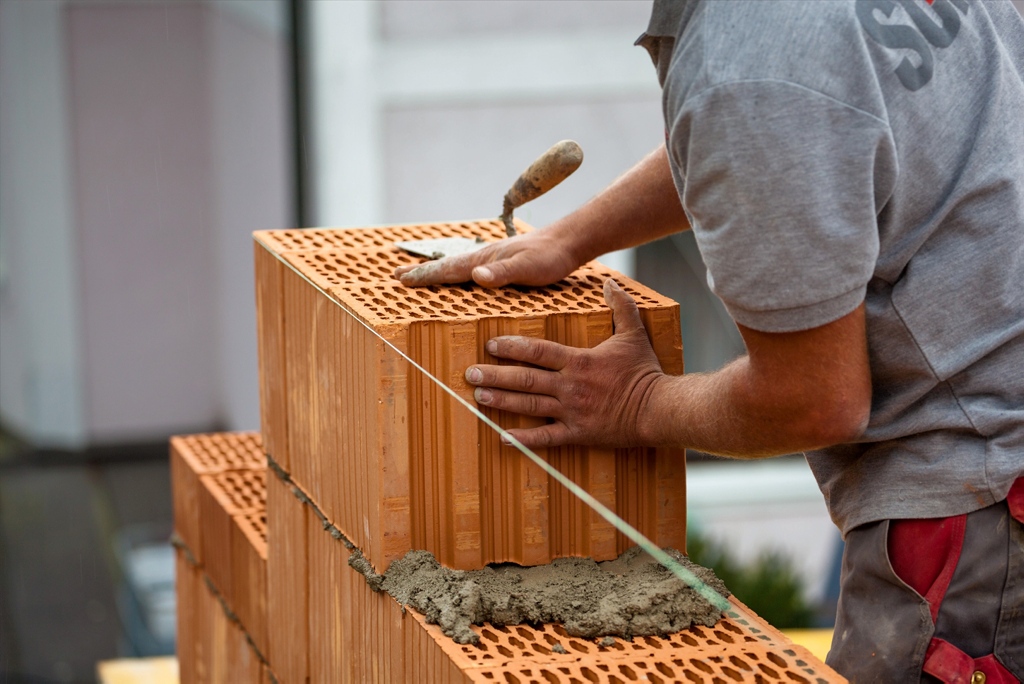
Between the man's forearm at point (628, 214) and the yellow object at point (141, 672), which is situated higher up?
the man's forearm at point (628, 214)

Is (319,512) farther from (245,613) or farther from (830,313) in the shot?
(830,313)

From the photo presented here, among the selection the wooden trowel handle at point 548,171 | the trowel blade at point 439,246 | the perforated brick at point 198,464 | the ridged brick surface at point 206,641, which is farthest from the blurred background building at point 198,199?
the wooden trowel handle at point 548,171

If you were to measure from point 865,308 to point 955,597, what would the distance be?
1.12 feet

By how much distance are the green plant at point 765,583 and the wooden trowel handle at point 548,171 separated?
10.4 feet

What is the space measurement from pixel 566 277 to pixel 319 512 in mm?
493

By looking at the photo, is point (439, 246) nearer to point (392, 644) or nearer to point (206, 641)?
point (392, 644)

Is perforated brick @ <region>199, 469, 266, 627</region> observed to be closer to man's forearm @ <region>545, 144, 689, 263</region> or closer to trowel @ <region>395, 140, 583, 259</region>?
trowel @ <region>395, 140, 583, 259</region>

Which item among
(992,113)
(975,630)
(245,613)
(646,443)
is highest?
(992,113)

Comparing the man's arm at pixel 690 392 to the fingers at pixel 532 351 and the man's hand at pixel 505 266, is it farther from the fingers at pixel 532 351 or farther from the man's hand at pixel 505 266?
the man's hand at pixel 505 266

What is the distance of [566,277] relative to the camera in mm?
1550

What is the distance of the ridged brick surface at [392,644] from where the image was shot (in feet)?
3.69

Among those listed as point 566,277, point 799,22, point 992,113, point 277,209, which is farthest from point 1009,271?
point 277,209

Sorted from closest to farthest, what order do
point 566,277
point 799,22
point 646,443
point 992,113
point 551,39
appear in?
point 799,22, point 992,113, point 646,443, point 566,277, point 551,39

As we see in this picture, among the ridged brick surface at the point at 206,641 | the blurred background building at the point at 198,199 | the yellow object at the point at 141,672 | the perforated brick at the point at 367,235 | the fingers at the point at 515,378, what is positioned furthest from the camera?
the blurred background building at the point at 198,199
